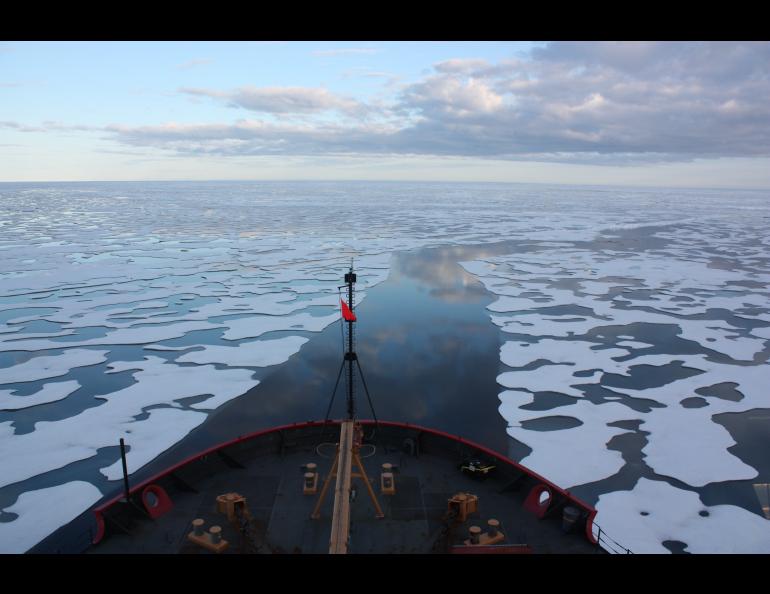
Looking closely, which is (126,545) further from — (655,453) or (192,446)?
(655,453)

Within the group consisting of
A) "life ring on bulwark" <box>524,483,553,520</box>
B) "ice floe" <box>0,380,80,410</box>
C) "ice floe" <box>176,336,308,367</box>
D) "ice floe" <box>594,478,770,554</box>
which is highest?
"life ring on bulwark" <box>524,483,553,520</box>

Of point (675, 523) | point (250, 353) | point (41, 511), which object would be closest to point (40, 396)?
point (41, 511)

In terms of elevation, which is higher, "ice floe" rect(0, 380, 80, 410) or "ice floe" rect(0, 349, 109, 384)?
"ice floe" rect(0, 349, 109, 384)

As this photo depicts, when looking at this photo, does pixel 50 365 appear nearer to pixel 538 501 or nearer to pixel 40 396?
pixel 40 396

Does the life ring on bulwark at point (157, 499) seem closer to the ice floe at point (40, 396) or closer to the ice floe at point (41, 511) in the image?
the ice floe at point (41, 511)

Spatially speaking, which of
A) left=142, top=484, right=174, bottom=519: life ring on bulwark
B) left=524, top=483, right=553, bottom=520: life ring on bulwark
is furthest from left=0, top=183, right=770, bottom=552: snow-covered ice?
left=142, top=484, right=174, bottom=519: life ring on bulwark

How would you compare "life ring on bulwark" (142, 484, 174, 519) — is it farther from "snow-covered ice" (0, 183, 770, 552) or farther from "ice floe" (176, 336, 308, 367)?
"ice floe" (176, 336, 308, 367)

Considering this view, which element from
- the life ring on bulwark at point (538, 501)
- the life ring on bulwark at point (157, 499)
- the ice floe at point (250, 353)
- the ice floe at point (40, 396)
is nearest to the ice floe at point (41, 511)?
the life ring on bulwark at point (157, 499)
